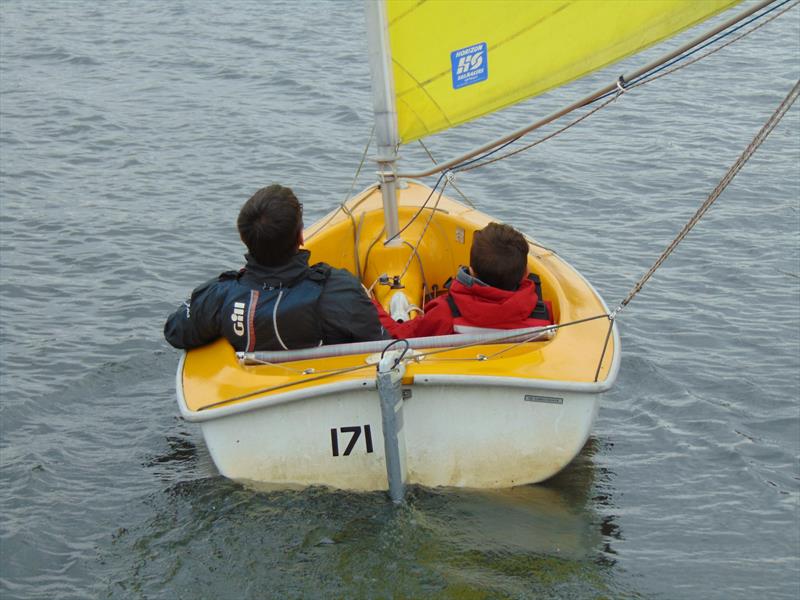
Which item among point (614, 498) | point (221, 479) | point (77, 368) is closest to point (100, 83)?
point (77, 368)

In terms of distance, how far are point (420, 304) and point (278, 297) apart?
150cm

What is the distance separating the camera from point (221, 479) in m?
4.61

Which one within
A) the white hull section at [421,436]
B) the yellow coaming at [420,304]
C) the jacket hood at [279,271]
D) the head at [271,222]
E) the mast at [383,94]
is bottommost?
the white hull section at [421,436]

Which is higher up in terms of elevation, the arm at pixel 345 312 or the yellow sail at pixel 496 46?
the yellow sail at pixel 496 46

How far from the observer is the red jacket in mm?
4188

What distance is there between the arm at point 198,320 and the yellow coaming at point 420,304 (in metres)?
0.06

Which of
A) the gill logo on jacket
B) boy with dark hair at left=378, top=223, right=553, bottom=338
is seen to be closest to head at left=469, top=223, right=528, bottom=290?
boy with dark hair at left=378, top=223, right=553, bottom=338

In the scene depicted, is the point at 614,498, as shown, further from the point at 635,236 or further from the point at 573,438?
the point at 635,236

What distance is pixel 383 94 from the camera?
4848 millimetres

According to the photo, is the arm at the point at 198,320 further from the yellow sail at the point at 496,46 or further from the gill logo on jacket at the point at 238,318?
the yellow sail at the point at 496,46

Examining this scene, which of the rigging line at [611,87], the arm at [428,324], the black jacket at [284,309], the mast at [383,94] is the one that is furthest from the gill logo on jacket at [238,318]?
the mast at [383,94]

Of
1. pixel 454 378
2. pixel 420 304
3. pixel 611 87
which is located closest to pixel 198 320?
pixel 454 378

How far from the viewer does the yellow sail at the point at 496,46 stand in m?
4.20

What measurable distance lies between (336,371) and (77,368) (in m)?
2.44
